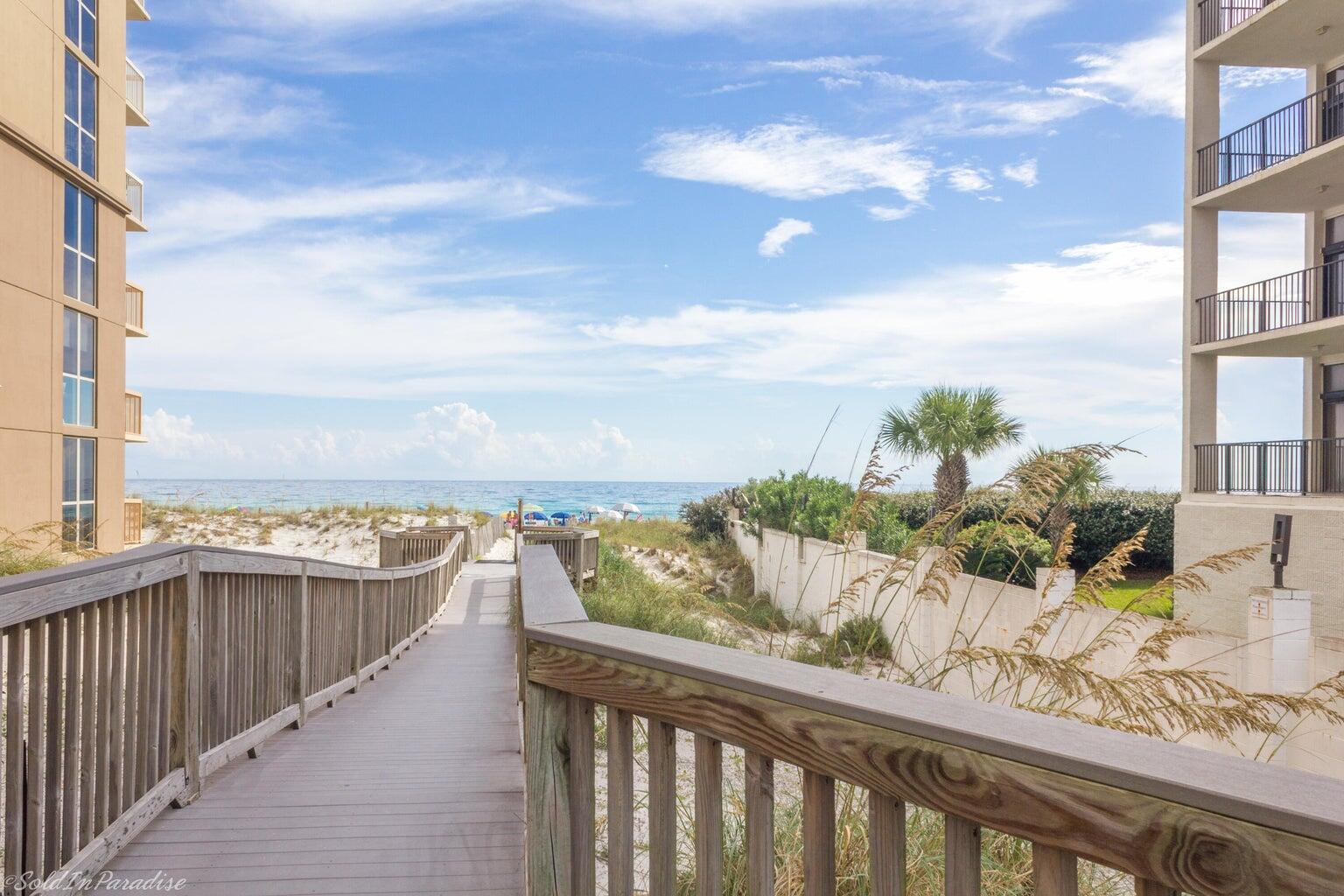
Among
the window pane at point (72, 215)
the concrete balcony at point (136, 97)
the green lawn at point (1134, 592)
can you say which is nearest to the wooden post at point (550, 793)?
the green lawn at point (1134, 592)

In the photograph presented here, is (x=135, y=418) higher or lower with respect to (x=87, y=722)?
higher

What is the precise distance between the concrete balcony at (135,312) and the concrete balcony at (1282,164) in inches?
1002

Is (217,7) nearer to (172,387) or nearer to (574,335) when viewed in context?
(574,335)

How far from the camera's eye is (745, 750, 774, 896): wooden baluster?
5.04 ft

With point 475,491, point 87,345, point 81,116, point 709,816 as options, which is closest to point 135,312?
point 87,345

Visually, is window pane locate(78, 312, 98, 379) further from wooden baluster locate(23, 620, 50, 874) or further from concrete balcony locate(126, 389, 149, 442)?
wooden baluster locate(23, 620, 50, 874)

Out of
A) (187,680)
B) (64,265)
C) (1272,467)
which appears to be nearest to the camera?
(187,680)

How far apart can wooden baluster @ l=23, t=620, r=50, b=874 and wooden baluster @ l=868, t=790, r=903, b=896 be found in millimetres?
3058

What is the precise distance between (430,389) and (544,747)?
3980 inches

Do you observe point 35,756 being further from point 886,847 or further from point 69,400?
point 69,400

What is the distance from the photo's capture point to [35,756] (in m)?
3.02

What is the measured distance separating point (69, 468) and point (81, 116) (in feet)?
24.6

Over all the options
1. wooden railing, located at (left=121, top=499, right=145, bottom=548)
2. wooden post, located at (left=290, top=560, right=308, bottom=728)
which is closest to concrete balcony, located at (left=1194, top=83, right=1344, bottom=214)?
wooden post, located at (left=290, top=560, right=308, bottom=728)

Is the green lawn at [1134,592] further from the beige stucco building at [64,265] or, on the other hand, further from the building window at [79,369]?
the building window at [79,369]
